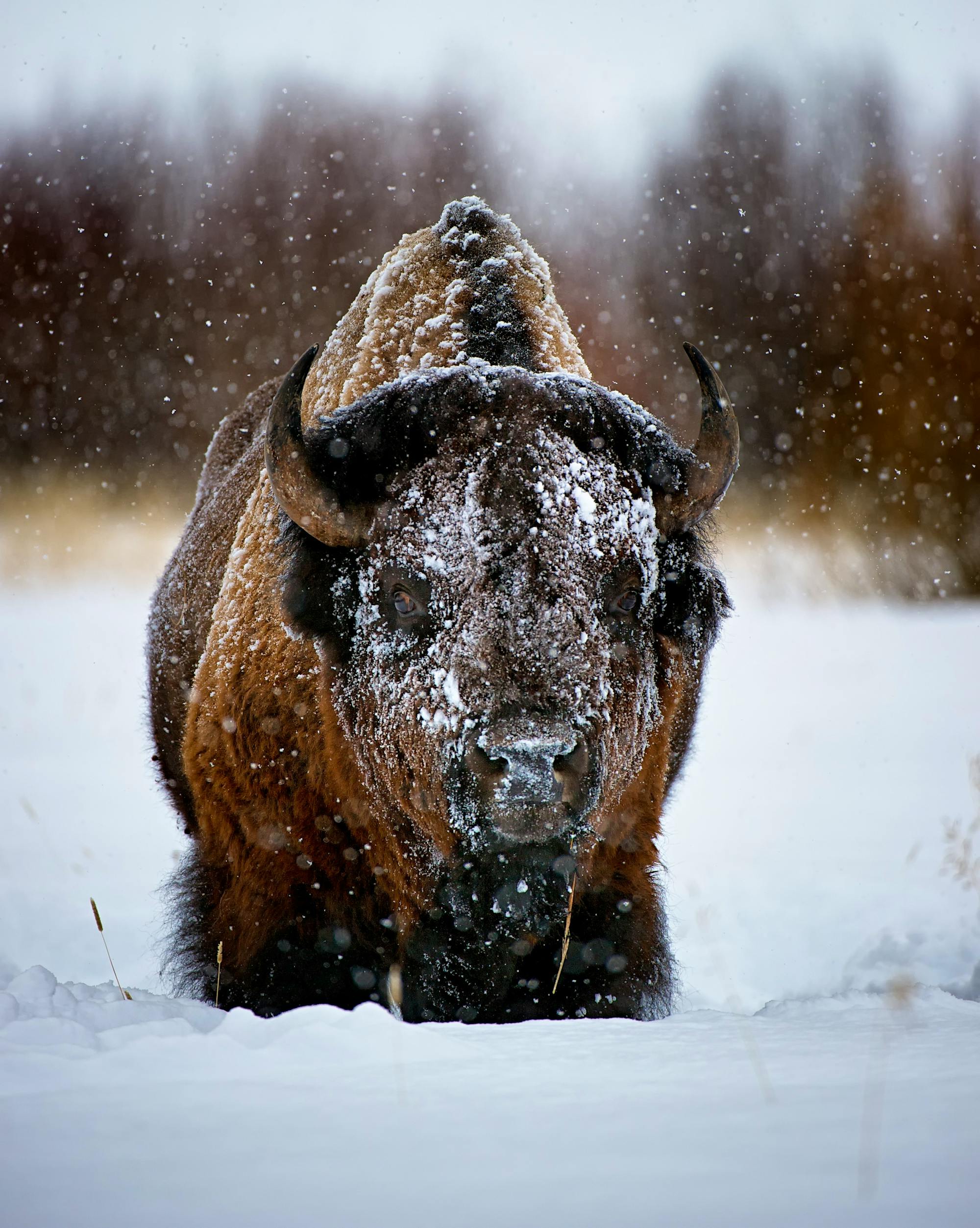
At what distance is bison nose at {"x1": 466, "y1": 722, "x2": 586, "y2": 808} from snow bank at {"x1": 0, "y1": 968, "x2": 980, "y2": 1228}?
55cm

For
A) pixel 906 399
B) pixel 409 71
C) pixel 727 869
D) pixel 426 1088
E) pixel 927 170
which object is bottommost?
pixel 727 869

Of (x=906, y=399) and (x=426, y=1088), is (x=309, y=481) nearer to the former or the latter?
(x=426, y=1088)

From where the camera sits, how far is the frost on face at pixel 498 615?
251 centimetres

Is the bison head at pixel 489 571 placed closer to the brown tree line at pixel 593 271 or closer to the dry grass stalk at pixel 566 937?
the dry grass stalk at pixel 566 937

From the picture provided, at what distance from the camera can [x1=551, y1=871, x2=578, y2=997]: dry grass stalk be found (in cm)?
280

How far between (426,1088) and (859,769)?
5686 millimetres

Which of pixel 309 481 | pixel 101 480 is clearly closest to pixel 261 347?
pixel 101 480

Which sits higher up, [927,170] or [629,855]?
[927,170]

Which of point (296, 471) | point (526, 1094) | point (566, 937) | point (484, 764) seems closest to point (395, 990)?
point (566, 937)

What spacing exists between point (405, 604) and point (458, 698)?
40 centimetres

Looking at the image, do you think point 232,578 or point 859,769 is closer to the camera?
point 232,578

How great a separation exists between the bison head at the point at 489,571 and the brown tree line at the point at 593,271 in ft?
38.6

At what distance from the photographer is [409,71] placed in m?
17.5

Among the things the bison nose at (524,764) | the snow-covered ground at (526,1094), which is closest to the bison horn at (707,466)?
the bison nose at (524,764)
